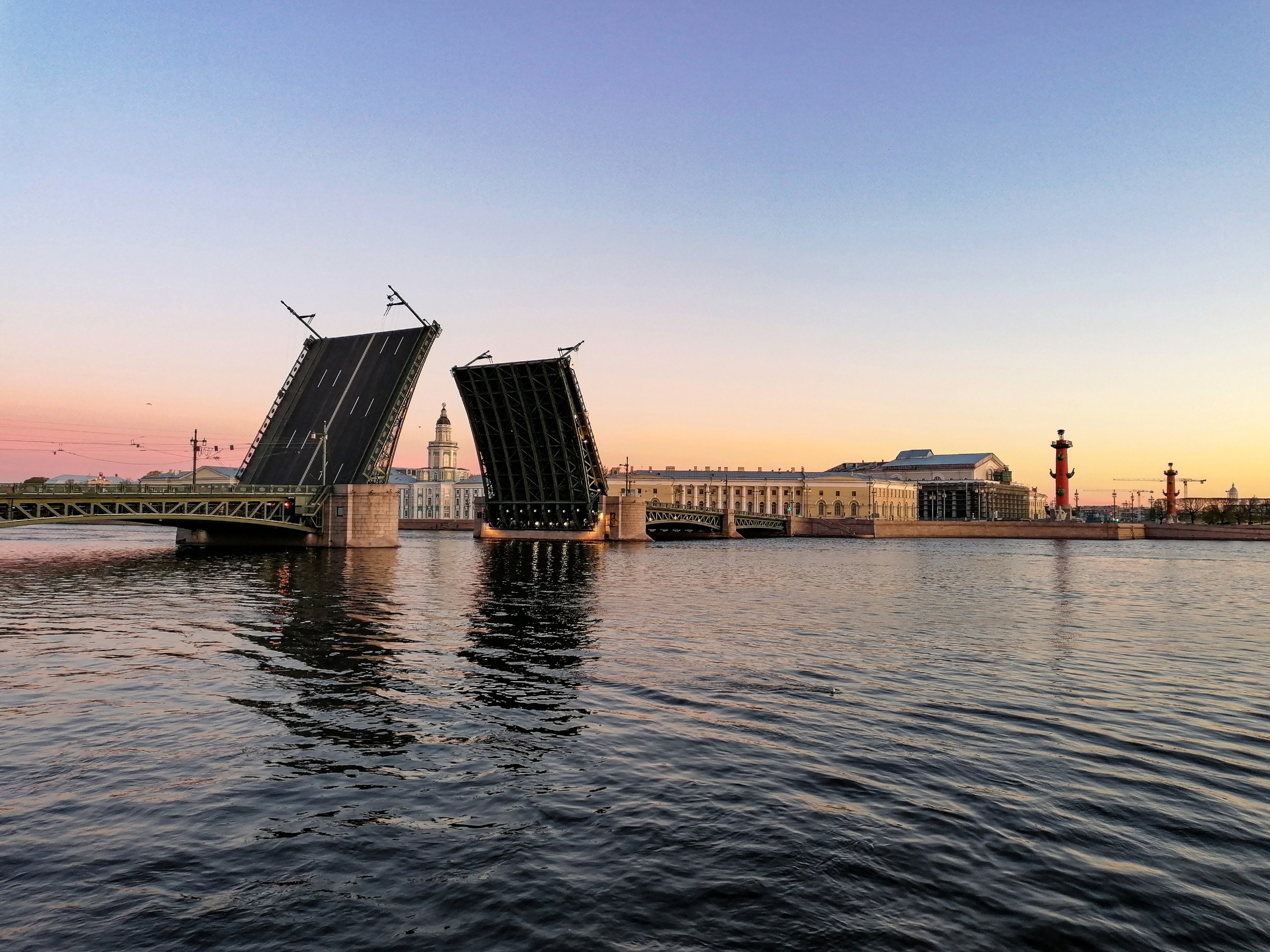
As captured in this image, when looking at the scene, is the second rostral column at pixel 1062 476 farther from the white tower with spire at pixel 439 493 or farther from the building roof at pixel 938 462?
the white tower with spire at pixel 439 493

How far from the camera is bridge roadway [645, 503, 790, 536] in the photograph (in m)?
85.6

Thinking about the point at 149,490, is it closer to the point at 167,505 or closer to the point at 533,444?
the point at 167,505

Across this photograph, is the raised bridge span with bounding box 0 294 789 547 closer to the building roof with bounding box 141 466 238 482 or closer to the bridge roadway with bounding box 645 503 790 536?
the bridge roadway with bounding box 645 503 790 536

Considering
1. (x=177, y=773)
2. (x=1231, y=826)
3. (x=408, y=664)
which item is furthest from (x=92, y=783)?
(x=1231, y=826)

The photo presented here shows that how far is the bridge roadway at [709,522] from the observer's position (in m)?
85.6

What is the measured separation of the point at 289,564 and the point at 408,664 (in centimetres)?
2806

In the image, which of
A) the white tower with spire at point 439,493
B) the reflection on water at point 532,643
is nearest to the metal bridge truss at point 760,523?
the white tower with spire at point 439,493

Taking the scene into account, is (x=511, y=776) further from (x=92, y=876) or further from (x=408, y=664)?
(x=408, y=664)

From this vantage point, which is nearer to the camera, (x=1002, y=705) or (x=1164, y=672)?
(x=1002, y=705)

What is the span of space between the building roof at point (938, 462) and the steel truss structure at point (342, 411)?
129 metres

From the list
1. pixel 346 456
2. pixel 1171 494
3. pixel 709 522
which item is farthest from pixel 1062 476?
pixel 346 456

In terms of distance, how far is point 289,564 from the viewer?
39500 millimetres

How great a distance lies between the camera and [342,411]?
51125mm

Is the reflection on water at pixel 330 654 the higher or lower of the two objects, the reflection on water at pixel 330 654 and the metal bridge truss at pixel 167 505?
the lower
